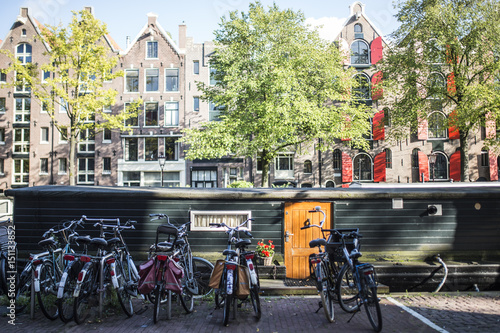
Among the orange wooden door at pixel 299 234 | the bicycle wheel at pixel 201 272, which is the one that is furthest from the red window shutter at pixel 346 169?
the bicycle wheel at pixel 201 272

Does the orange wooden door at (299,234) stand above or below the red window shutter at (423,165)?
Answer: below

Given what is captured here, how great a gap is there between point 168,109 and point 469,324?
3034cm

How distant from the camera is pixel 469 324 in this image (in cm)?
541

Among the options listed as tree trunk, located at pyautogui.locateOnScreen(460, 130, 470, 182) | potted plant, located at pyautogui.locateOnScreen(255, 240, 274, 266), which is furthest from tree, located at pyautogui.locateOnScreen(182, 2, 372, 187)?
potted plant, located at pyautogui.locateOnScreen(255, 240, 274, 266)

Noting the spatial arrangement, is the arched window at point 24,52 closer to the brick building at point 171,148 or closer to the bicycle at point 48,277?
the brick building at point 171,148

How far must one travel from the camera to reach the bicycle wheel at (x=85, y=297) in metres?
5.45

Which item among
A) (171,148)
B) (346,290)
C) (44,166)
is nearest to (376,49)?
(171,148)

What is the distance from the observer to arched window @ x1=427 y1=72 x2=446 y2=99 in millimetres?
22484

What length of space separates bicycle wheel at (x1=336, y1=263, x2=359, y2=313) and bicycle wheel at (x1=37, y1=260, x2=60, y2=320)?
14.8 feet

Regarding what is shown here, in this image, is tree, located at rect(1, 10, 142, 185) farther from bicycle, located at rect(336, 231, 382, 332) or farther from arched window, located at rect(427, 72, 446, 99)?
bicycle, located at rect(336, 231, 382, 332)

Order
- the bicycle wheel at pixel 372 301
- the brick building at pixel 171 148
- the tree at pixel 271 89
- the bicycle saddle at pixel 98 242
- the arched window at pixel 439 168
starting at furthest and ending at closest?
the arched window at pixel 439 168, the brick building at pixel 171 148, the tree at pixel 271 89, the bicycle saddle at pixel 98 242, the bicycle wheel at pixel 372 301

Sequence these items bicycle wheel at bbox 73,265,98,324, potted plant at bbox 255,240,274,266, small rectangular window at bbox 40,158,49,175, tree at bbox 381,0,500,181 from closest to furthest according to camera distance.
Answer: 1. bicycle wheel at bbox 73,265,98,324
2. potted plant at bbox 255,240,274,266
3. tree at bbox 381,0,500,181
4. small rectangular window at bbox 40,158,49,175

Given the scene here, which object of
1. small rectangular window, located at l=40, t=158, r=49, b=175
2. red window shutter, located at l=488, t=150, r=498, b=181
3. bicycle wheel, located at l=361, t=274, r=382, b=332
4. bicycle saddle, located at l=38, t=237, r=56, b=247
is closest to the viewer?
bicycle wheel, located at l=361, t=274, r=382, b=332

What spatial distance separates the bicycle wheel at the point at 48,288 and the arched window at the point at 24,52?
114 ft
